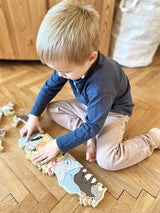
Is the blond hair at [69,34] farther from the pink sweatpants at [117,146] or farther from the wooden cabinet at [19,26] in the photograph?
the wooden cabinet at [19,26]

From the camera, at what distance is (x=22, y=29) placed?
1.19m

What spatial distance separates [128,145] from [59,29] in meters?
0.51

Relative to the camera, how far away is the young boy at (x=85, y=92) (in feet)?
1.36

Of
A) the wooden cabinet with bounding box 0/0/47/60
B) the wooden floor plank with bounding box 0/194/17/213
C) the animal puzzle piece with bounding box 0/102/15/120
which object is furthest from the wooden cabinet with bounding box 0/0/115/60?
the wooden floor plank with bounding box 0/194/17/213

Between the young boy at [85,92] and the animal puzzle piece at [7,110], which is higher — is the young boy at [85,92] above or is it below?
above

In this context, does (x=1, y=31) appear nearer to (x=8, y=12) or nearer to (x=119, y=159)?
(x=8, y=12)

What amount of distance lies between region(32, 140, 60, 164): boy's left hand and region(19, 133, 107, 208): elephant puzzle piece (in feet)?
0.06

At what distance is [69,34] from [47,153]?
45 centimetres

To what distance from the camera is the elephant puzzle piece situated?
0.55 metres

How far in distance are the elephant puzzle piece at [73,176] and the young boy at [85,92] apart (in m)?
0.04

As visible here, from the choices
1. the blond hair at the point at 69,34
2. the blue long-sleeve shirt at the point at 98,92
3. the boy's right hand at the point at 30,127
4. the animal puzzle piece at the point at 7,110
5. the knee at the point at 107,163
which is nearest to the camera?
the blond hair at the point at 69,34

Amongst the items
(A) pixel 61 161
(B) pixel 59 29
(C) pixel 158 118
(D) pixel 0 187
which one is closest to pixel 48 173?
(A) pixel 61 161

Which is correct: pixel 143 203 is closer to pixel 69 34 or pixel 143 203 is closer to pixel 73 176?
pixel 73 176

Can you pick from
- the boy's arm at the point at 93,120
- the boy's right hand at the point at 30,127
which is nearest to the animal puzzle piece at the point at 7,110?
the boy's right hand at the point at 30,127
